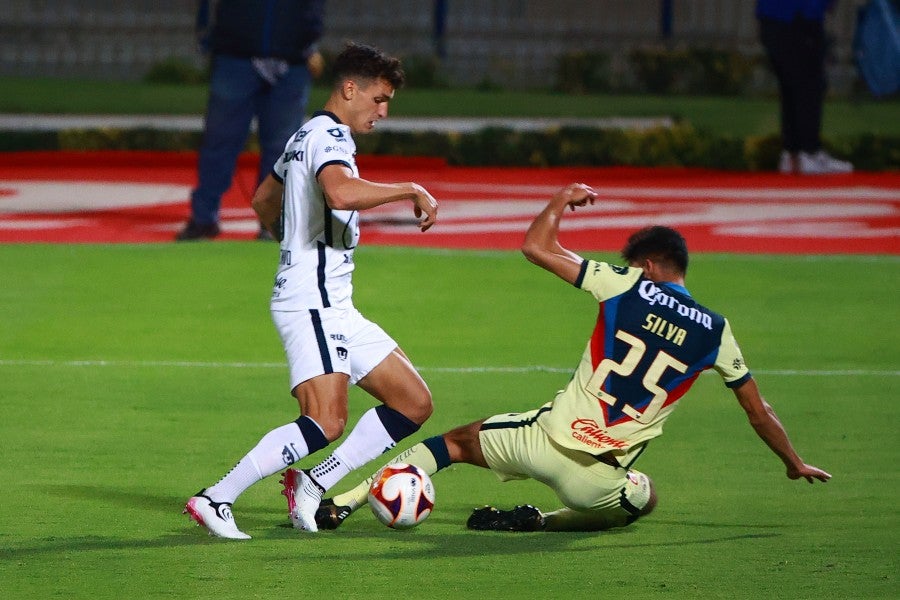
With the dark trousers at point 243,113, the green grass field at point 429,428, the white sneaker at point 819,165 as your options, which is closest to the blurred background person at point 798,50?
the white sneaker at point 819,165

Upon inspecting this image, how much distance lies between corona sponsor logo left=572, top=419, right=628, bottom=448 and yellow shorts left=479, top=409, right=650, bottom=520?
5cm

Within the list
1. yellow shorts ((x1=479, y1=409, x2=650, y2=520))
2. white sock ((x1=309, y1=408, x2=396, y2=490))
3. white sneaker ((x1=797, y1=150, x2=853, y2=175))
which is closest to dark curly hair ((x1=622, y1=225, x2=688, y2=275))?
yellow shorts ((x1=479, y1=409, x2=650, y2=520))

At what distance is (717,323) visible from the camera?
19.7 ft

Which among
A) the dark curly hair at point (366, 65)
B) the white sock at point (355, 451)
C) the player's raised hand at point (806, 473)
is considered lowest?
the white sock at point (355, 451)

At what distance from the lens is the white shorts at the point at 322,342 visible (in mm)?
5934

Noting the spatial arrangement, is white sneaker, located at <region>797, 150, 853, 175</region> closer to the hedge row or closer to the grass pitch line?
the hedge row

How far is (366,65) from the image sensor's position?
237 inches

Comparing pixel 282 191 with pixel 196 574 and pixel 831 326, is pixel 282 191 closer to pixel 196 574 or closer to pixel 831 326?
pixel 196 574

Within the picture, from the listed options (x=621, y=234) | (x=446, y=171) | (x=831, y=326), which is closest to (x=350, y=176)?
(x=831, y=326)

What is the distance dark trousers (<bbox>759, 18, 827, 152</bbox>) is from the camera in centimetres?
1759

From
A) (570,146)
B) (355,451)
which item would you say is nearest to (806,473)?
(355,451)

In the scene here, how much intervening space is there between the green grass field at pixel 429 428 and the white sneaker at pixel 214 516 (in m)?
0.09

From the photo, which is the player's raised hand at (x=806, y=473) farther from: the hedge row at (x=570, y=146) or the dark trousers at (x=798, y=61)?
the hedge row at (x=570, y=146)

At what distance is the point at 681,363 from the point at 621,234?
8.01 m
